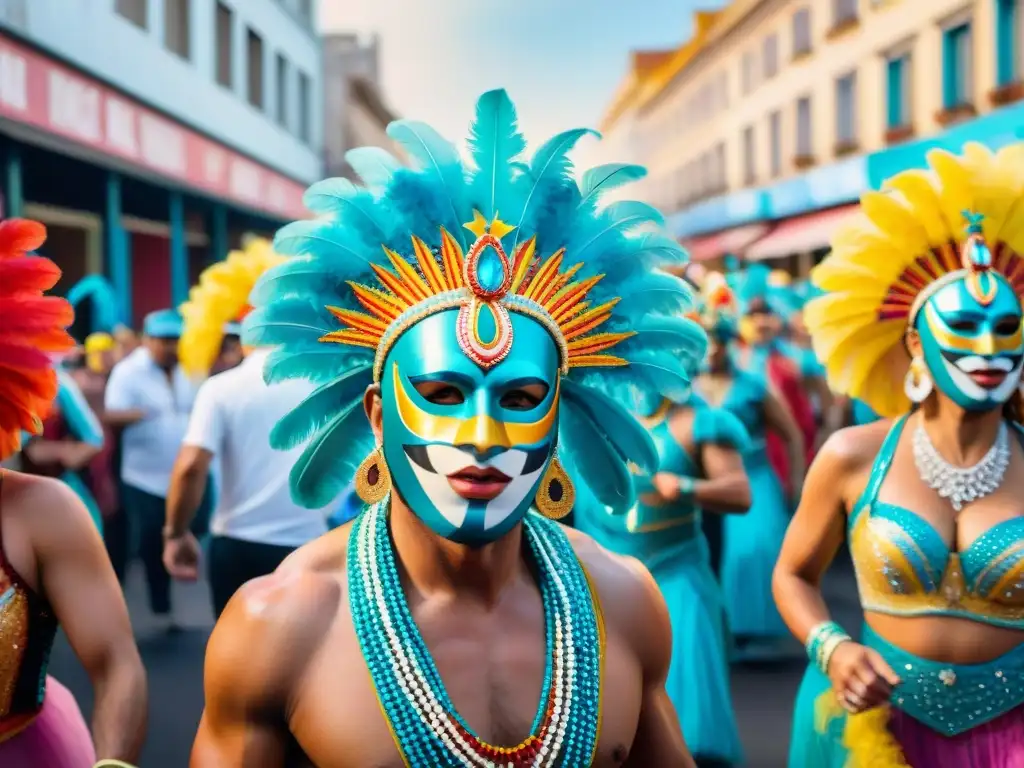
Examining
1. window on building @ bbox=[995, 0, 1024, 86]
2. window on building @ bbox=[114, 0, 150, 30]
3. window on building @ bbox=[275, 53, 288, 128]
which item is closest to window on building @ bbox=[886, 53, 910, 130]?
window on building @ bbox=[995, 0, 1024, 86]

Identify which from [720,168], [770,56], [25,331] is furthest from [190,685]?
[720,168]

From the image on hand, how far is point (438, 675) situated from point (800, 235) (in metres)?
26.9

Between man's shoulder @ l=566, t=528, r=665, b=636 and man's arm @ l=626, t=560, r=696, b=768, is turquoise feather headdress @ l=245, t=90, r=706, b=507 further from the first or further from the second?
man's arm @ l=626, t=560, r=696, b=768

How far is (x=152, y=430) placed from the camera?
27.4 ft

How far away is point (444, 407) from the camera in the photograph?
7.82 ft

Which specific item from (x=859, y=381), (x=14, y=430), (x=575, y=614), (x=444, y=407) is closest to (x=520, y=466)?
(x=444, y=407)

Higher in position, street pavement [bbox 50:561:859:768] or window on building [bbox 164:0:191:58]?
window on building [bbox 164:0:191:58]

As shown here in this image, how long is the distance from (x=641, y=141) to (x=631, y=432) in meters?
60.2

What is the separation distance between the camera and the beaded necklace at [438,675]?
2.30 meters

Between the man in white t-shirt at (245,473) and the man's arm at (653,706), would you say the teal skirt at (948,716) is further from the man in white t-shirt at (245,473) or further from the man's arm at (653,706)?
the man in white t-shirt at (245,473)

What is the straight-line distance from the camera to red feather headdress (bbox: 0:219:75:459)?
2883 mm

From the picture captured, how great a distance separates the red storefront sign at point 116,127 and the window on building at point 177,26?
4.27 ft

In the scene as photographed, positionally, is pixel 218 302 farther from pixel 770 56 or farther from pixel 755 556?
pixel 770 56

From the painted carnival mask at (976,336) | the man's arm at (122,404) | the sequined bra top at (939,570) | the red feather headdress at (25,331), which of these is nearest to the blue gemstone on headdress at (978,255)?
the painted carnival mask at (976,336)
